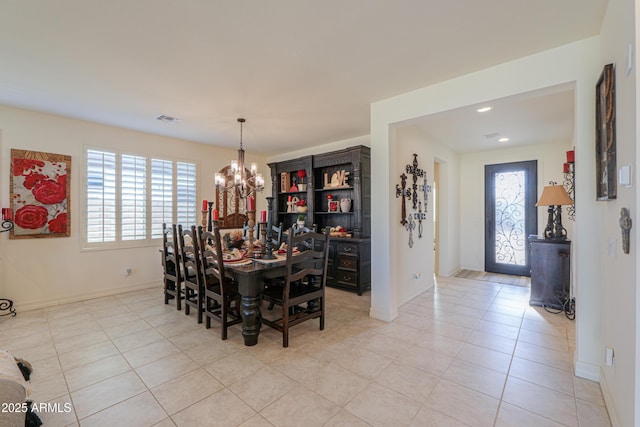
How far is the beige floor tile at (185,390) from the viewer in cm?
181

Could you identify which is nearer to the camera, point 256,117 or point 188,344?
point 188,344

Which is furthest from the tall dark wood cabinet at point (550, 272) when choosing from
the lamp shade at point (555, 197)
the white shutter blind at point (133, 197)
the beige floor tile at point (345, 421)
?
the white shutter blind at point (133, 197)

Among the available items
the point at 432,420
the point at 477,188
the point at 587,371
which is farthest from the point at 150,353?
the point at 477,188

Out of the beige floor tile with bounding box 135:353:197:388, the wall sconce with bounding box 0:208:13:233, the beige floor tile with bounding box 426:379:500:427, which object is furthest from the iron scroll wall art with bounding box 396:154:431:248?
the wall sconce with bounding box 0:208:13:233

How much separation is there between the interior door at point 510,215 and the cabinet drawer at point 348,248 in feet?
10.4

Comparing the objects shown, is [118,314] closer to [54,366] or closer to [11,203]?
[54,366]

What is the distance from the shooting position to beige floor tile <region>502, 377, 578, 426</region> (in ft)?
5.54

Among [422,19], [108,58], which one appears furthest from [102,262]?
[422,19]

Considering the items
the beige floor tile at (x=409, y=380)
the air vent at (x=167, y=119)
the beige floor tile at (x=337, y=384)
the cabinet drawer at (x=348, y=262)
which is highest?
the air vent at (x=167, y=119)

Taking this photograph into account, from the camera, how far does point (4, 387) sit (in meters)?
1.19

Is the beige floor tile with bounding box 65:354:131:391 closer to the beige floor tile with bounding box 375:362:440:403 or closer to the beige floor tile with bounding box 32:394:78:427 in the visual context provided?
the beige floor tile with bounding box 32:394:78:427

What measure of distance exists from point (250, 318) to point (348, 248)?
2.21m

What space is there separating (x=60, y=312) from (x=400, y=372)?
13.6ft

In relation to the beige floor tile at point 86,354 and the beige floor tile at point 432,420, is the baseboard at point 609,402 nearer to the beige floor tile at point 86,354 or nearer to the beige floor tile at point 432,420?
the beige floor tile at point 432,420
